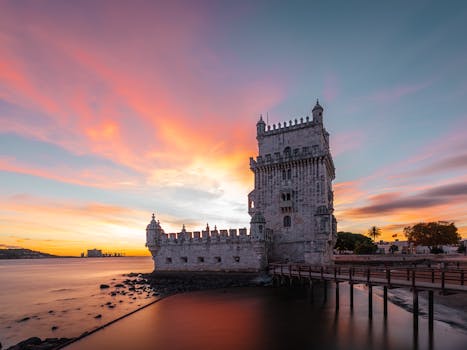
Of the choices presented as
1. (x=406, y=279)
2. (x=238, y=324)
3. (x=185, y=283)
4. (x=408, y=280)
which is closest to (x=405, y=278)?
(x=406, y=279)

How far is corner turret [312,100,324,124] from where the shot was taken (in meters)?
43.8

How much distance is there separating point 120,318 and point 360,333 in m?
16.1

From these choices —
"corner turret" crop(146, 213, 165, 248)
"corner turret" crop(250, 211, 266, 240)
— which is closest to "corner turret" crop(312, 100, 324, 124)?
"corner turret" crop(250, 211, 266, 240)

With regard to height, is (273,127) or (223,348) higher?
(273,127)

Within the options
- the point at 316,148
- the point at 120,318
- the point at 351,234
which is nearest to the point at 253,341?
the point at 120,318

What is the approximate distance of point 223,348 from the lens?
1789 centimetres

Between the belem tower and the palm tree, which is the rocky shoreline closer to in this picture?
the belem tower

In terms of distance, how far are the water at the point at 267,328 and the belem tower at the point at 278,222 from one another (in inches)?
431

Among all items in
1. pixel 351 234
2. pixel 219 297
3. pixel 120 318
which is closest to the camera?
pixel 120 318

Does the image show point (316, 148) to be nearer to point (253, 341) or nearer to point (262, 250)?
point (262, 250)

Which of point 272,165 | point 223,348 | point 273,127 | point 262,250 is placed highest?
point 273,127

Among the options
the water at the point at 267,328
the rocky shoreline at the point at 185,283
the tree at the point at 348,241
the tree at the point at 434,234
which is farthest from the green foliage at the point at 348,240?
the water at the point at 267,328

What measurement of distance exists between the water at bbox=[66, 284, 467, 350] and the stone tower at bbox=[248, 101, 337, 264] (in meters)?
11.6

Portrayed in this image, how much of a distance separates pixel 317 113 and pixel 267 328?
98.5ft
